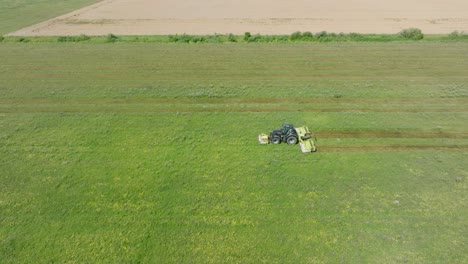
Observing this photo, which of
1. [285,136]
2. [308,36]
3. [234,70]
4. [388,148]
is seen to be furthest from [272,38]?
[388,148]

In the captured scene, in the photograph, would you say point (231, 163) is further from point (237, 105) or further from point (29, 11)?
point (29, 11)

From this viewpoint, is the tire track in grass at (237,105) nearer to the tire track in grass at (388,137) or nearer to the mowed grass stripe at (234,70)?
the mowed grass stripe at (234,70)

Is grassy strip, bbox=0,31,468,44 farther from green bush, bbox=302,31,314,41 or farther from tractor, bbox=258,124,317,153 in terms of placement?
tractor, bbox=258,124,317,153

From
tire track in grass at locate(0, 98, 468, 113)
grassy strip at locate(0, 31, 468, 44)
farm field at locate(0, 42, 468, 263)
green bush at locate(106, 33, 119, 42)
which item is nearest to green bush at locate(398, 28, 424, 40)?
grassy strip at locate(0, 31, 468, 44)

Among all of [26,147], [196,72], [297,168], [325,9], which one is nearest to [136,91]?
[196,72]

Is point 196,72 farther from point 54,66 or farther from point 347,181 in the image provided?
point 347,181

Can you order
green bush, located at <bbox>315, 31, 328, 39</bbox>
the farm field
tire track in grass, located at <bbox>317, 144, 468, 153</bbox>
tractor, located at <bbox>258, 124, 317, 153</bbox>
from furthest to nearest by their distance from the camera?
green bush, located at <bbox>315, 31, 328, 39</bbox>, tractor, located at <bbox>258, 124, 317, 153</bbox>, tire track in grass, located at <bbox>317, 144, 468, 153</bbox>, the farm field
